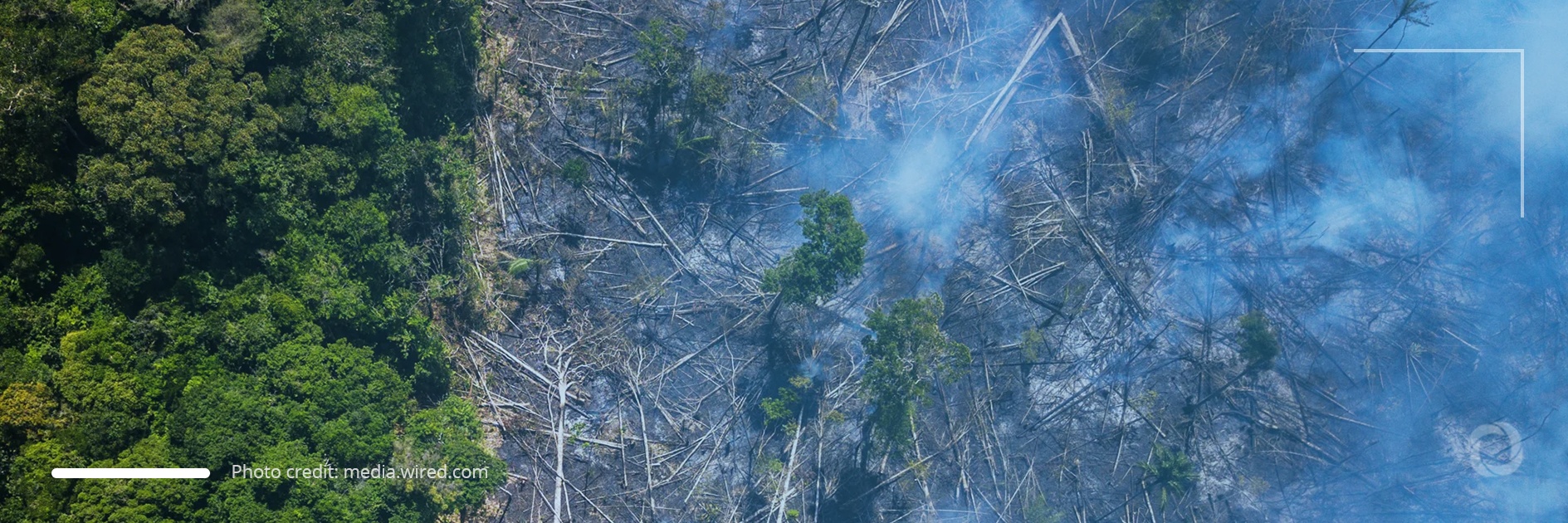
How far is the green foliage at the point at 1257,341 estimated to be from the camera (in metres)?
19.0

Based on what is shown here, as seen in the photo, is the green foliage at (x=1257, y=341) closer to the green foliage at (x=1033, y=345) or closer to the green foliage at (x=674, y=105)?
the green foliage at (x=1033, y=345)

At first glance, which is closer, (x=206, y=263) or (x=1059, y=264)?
(x=206, y=263)

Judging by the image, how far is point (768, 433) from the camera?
62.5 ft

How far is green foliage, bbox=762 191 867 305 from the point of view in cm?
1748

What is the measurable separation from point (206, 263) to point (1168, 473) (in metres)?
→ 18.3

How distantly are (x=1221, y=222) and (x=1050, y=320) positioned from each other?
4.02m

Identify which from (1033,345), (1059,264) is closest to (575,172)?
(1033,345)

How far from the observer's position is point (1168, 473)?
62.0 ft

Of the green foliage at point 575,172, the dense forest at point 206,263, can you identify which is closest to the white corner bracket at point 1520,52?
the green foliage at point 575,172

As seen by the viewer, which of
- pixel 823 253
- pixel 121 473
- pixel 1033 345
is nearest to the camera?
pixel 121 473

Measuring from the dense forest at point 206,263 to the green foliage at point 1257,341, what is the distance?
48.6 feet

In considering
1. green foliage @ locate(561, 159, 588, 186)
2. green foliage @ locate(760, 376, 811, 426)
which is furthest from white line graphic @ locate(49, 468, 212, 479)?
green foliage @ locate(760, 376, 811, 426)

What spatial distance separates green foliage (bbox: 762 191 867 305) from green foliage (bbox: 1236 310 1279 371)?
8006mm

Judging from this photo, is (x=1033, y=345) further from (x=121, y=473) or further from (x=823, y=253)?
(x=121, y=473)
